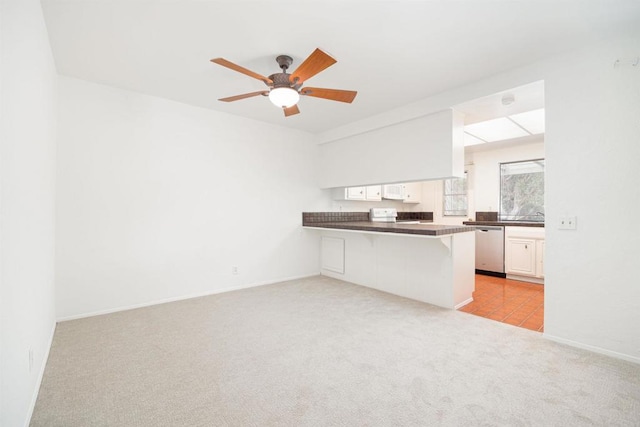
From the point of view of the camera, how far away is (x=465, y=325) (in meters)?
2.83

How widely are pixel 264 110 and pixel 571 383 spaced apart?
4022 millimetres

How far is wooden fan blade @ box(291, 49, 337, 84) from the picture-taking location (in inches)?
75.7

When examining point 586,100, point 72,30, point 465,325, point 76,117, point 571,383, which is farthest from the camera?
point 76,117

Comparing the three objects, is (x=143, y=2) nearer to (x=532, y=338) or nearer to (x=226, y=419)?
(x=226, y=419)

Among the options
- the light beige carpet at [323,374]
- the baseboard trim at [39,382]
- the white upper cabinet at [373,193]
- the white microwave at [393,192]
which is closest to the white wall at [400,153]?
the white upper cabinet at [373,193]

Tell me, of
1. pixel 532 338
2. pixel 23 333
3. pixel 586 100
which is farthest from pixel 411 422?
pixel 586 100

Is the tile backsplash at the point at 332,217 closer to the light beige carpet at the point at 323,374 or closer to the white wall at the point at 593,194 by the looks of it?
the light beige carpet at the point at 323,374

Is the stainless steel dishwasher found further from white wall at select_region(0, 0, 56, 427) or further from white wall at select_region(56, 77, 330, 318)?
white wall at select_region(0, 0, 56, 427)

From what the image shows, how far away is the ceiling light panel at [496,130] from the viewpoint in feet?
13.4

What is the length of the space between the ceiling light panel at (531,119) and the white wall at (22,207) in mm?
4600

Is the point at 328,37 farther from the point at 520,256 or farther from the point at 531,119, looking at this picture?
the point at 520,256

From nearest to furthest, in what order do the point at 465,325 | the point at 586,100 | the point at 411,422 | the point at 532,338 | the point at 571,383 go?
the point at 411,422 < the point at 571,383 < the point at 586,100 < the point at 532,338 < the point at 465,325

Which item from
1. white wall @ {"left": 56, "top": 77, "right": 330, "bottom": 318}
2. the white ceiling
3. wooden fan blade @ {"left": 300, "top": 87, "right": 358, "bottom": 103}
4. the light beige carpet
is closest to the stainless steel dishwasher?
the light beige carpet

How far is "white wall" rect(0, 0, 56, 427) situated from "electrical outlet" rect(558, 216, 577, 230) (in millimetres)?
3639
